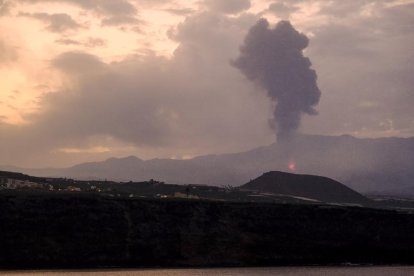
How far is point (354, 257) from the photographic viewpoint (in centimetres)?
11244

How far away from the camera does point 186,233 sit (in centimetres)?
11169

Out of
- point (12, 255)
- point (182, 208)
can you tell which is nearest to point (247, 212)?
point (182, 208)

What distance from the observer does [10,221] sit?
10750 cm

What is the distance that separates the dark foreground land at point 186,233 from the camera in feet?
340

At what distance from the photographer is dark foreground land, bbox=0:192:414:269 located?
103562 millimetres

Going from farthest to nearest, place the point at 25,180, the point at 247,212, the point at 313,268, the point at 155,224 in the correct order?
the point at 25,180
the point at 247,212
the point at 155,224
the point at 313,268

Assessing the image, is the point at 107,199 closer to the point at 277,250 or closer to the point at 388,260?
the point at 277,250

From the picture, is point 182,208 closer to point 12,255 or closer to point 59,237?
point 59,237

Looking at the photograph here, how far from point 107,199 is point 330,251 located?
3849 cm

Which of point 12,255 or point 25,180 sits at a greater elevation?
point 25,180

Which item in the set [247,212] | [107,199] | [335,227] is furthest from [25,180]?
[335,227]

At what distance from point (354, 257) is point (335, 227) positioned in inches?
336

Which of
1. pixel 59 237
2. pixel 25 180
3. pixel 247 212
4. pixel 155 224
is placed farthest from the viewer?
pixel 25 180

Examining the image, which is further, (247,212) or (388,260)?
(247,212)
